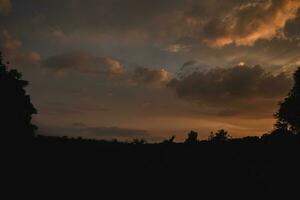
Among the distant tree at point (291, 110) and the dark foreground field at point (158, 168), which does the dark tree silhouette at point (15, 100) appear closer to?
the dark foreground field at point (158, 168)

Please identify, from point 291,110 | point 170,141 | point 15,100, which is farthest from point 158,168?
point 291,110

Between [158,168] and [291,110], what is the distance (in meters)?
54.0

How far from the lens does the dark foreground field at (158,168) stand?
1370cm

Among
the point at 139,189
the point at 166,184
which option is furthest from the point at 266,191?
the point at 139,189

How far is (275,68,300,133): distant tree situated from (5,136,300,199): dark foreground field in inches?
1937

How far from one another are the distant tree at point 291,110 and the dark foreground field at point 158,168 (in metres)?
49.2

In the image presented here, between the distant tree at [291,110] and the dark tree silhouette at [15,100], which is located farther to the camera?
the distant tree at [291,110]

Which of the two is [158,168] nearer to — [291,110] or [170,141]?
[170,141]

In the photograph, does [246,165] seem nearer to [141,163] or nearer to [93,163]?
[141,163]

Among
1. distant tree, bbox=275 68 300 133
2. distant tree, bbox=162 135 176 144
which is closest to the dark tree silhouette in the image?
distant tree, bbox=162 135 176 144

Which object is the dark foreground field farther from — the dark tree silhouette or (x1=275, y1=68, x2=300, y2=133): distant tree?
(x1=275, y1=68, x2=300, y2=133): distant tree

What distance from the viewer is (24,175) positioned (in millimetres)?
13438

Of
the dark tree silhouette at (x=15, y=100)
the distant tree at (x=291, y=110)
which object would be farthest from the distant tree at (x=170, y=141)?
the distant tree at (x=291, y=110)

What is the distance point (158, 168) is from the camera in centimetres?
1486
